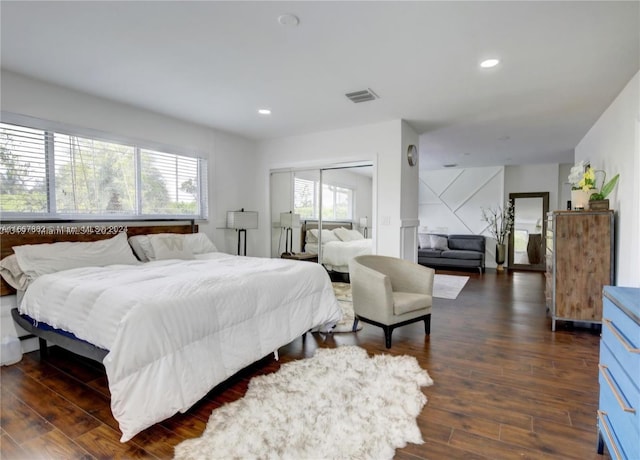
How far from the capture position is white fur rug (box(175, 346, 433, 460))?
1.69m

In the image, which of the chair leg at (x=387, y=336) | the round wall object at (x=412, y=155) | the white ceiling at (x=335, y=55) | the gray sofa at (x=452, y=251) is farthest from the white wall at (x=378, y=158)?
the gray sofa at (x=452, y=251)

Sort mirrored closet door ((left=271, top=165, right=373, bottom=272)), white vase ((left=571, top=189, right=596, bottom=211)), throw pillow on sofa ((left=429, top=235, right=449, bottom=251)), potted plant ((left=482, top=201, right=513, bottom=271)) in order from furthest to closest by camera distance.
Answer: throw pillow on sofa ((left=429, top=235, right=449, bottom=251)) < potted plant ((left=482, top=201, right=513, bottom=271)) < mirrored closet door ((left=271, top=165, right=373, bottom=272)) < white vase ((left=571, top=189, right=596, bottom=211))

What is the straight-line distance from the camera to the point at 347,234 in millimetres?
5000

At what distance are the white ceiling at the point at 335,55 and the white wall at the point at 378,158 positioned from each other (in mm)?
362

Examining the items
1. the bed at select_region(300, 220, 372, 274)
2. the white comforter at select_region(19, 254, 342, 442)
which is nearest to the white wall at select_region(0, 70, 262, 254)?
the bed at select_region(300, 220, 372, 274)

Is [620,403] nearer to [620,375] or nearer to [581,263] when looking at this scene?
[620,375]

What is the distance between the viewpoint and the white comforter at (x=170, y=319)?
174 cm

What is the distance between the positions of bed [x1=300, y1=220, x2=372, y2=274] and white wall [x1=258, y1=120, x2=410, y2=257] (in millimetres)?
483

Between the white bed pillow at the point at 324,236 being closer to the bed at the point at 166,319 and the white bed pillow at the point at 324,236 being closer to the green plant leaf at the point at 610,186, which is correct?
the bed at the point at 166,319

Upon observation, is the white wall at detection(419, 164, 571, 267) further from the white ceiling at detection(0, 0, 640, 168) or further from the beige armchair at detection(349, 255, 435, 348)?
the beige armchair at detection(349, 255, 435, 348)

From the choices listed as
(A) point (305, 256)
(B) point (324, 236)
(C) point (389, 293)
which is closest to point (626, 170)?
(C) point (389, 293)

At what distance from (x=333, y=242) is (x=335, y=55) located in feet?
9.84

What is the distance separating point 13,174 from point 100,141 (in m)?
0.86

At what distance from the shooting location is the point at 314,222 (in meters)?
5.18
